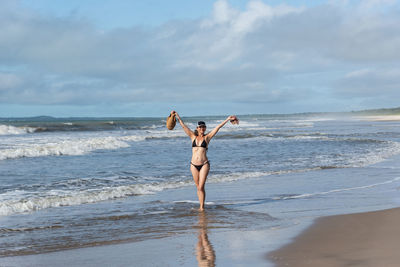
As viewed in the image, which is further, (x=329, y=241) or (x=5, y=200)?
(x=5, y=200)

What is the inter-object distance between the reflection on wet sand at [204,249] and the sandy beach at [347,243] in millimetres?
706

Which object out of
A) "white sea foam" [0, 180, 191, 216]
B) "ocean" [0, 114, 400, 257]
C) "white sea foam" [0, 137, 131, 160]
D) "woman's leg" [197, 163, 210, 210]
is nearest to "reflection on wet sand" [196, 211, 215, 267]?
"ocean" [0, 114, 400, 257]

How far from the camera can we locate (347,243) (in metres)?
5.77

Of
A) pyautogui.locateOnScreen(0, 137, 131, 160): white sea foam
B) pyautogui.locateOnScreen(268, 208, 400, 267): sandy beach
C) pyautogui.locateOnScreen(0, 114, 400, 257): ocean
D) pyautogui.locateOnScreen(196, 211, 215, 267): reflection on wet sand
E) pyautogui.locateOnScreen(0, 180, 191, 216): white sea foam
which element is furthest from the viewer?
pyautogui.locateOnScreen(0, 137, 131, 160): white sea foam

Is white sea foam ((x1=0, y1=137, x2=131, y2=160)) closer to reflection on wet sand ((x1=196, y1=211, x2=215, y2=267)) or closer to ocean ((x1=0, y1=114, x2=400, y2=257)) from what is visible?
ocean ((x1=0, y1=114, x2=400, y2=257))

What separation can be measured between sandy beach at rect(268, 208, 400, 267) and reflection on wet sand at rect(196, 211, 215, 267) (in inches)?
27.8

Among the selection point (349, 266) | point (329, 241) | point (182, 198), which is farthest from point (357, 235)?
point (182, 198)

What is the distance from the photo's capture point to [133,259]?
5.30 m

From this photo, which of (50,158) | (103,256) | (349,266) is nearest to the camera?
(349,266)

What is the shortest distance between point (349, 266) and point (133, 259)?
242cm

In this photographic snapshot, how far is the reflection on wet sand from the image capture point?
→ 200 inches

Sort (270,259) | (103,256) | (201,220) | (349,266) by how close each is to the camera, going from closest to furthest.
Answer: (349,266) → (270,259) → (103,256) → (201,220)

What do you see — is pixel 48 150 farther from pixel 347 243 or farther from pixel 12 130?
pixel 12 130

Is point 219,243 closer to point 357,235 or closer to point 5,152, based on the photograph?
point 357,235
